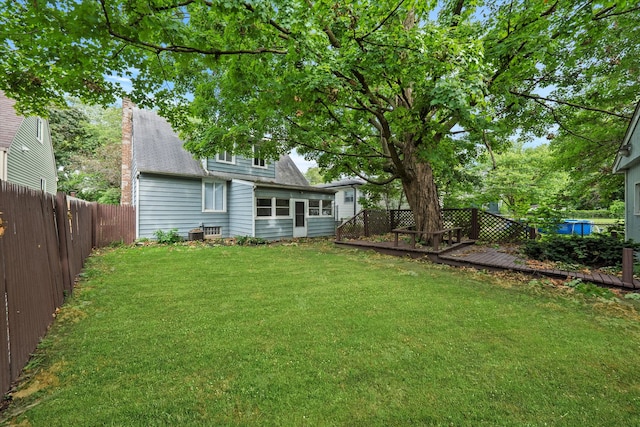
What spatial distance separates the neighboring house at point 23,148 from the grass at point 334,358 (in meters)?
8.74

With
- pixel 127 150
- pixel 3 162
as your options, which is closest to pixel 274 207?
pixel 127 150

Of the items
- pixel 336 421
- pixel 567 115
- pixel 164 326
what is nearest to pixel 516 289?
pixel 336 421

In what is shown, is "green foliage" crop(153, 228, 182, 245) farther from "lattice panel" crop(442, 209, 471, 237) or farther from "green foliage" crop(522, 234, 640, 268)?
"green foliage" crop(522, 234, 640, 268)

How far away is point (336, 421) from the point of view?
182 centimetres

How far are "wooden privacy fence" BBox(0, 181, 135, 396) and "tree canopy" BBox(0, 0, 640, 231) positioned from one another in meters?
2.24

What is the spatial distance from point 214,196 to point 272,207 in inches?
113

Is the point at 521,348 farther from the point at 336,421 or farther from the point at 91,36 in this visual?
the point at 91,36

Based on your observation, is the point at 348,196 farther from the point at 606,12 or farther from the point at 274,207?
the point at 606,12

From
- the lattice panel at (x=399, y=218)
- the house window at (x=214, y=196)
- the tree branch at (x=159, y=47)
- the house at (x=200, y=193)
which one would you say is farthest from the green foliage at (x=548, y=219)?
the house window at (x=214, y=196)

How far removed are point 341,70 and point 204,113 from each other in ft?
20.0

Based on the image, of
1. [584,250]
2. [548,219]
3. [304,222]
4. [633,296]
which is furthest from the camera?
[304,222]

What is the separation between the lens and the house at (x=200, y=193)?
11039mm

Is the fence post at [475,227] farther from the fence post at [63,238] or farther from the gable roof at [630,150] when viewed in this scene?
the fence post at [63,238]

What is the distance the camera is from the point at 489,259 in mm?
6750
